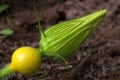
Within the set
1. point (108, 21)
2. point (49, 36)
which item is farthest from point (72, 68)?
point (108, 21)

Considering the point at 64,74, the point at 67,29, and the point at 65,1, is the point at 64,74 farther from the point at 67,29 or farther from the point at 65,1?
the point at 65,1

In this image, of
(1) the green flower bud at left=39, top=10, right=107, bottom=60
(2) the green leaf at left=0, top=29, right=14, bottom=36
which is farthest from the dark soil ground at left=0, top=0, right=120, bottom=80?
(1) the green flower bud at left=39, top=10, right=107, bottom=60

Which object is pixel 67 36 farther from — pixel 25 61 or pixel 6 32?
pixel 6 32

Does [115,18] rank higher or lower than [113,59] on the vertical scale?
higher

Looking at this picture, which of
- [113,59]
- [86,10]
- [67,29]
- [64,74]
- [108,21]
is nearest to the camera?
[67,29]

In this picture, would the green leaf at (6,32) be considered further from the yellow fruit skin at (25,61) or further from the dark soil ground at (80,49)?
the yellow fruit skin at (25,61)

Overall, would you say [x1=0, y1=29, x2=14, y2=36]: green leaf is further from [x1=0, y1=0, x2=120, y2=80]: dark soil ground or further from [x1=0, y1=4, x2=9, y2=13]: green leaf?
[x1=0, y1=4, x2=9, y2=13]: green leaf

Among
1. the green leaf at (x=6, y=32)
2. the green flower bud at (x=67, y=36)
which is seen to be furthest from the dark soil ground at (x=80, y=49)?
the green flower bud at (x=67, y=36)

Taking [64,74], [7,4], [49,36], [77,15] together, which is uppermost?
[7,4]
